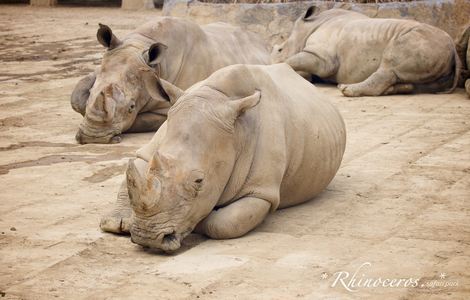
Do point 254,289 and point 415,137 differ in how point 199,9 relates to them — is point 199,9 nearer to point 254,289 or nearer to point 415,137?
point 415,137

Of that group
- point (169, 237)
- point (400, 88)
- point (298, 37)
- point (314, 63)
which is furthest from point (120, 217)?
point (298, 37)

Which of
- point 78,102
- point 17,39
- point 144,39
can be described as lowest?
point 17,39

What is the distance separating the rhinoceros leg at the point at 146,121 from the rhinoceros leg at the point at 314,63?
340 centimetres

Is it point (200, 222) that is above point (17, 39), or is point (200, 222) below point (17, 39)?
above

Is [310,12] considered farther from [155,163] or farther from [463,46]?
[155,163]

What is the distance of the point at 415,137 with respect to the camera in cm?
1100

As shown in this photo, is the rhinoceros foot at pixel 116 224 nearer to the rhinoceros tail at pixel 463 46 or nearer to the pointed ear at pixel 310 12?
the rhinoceros tail at pixel 463 46

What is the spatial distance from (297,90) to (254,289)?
2621mm

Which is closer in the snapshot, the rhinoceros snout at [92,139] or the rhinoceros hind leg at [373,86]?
the rhinoceros snout at [92,139]

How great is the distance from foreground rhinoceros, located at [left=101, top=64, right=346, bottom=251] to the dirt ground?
0.15 m

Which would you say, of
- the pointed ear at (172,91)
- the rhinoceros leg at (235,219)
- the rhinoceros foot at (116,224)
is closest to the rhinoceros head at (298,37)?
the pointed ear at (172,91)

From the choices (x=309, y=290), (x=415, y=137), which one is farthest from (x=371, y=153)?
(x=309, y=290)

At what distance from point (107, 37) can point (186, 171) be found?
13.3 ft

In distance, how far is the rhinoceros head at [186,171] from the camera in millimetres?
7227
